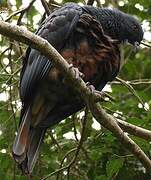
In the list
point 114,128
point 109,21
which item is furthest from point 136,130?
point 109,21

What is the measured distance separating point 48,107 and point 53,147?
2.13 feet

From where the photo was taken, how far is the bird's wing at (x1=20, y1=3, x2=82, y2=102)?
13.2 feet

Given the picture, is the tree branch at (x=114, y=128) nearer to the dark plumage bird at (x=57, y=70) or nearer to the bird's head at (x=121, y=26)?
the dark plumage bird at (x=57, y=70)

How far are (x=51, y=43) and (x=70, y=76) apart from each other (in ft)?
2.16

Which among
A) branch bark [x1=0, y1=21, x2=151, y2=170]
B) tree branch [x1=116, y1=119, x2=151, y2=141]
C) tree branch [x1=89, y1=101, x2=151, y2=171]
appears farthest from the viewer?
tree branch [x1=116, y1=119, x2=151, y2=141]

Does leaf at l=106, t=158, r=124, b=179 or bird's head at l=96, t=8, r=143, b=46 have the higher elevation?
bird's head at l=96, t=8, r=143, b=46

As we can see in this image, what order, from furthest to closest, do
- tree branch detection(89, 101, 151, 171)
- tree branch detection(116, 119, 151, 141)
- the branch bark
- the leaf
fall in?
the leaf
tree branch detection(116, 119, 151, 141)
tree branch detection(89, 101, 151, 171)
the branch bark

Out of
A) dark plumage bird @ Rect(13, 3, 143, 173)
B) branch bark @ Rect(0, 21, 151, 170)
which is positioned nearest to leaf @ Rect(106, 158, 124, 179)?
branch bark @ Rect(0, 21, 151, 170)

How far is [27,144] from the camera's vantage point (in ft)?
13.6

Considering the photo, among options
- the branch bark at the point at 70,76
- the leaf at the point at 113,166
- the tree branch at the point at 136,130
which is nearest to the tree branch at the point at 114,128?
the branch bark at the point at 70,76

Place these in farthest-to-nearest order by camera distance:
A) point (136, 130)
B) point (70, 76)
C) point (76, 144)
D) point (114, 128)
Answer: point (76, 144) < point (136, 130) < point (114, 128) < point (70, 76)

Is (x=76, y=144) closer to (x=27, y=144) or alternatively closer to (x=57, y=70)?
(x=27, y=144)

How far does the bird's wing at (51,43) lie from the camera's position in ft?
13.2

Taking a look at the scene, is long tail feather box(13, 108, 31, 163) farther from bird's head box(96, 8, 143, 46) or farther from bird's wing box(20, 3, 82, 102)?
bird's head box(96, 8, 143, 46)
